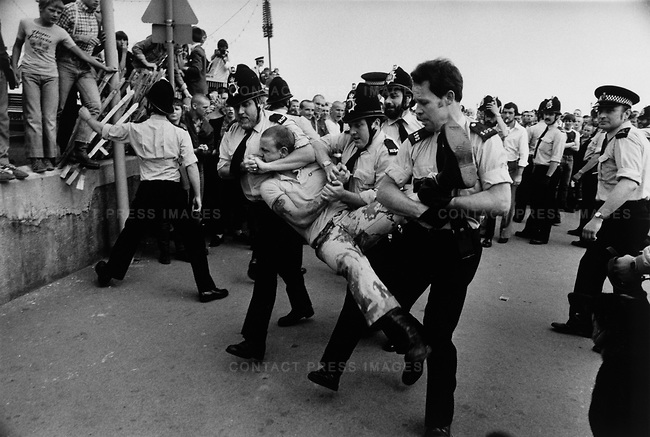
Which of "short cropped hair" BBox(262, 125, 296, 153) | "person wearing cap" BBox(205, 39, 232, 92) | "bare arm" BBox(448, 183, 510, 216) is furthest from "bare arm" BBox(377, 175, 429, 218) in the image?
"person wearing cap" BBox(205, 39, 232, 92)

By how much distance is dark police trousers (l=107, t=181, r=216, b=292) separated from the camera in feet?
16.9

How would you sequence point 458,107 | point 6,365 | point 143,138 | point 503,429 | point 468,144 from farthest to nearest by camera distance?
1. point 143,138
2. point 6,365
3. point 503,429
4. point 458,107
5. point 468,144

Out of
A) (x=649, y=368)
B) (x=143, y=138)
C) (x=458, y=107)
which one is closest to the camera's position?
(x=649, y=368)

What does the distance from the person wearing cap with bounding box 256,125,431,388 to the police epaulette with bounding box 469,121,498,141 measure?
666 millimetres

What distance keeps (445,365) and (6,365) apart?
3047 mm

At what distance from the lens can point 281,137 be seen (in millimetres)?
3809

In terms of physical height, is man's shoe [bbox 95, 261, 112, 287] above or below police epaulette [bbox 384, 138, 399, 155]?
below

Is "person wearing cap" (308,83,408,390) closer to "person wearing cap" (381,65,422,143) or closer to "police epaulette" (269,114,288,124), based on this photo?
"police epaulette" (269,114,288,124)

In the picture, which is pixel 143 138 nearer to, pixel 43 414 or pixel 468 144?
pixel 43 414

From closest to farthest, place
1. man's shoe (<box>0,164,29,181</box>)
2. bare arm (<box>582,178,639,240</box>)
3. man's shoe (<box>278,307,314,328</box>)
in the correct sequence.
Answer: bare arm (<box>582,178,639,240</box>)
man's shoe (<box>278,307,314,328</box>)
man's shoe (<box>0,164,29,181</box>)

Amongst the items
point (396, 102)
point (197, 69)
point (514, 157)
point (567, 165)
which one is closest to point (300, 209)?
point (396, 102)

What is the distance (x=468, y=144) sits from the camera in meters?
2.62

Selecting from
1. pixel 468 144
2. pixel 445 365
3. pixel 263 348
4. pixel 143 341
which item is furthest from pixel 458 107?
pixel 143 341

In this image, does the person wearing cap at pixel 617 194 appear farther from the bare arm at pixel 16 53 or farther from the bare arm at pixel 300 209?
the bare arm at pixel 16 53
